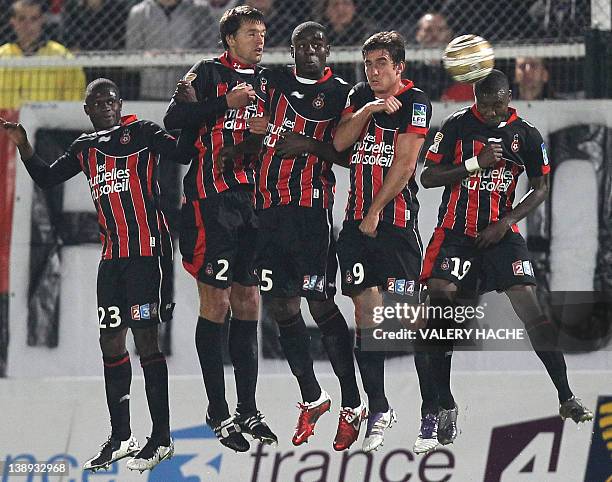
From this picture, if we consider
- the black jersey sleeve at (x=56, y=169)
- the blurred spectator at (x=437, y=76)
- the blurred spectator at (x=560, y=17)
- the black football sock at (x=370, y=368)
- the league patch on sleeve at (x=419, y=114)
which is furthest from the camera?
the blurred spectator at (x=560, y=17)

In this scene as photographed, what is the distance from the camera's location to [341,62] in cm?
1114

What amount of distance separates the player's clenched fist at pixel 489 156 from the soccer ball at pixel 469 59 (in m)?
0.44

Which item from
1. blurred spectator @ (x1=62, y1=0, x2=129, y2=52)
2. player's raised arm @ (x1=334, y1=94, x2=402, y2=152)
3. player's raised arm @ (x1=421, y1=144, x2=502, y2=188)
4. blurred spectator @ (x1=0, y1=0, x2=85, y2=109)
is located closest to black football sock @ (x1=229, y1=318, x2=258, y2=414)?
player's raised arm @ (x1=334, y1=94, x2=402, y2=152)

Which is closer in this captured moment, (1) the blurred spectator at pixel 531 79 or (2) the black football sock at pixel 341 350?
(2) the black football sock at pixel 341 350

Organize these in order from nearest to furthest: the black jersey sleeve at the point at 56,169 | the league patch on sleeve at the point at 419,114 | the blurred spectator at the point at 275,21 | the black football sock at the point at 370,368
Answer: the league patch on sleeve at the point at 419,114, the black football sock at the point at 370,368, the black jersey sleeve at the point at 56,169, the blurred spectator at the point at 275,21

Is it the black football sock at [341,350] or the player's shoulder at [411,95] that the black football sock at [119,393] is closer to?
the black football sock at [341,350]

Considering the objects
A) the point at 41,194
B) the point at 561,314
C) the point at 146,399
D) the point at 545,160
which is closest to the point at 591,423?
the point at 561,314

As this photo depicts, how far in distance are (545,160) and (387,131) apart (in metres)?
0.96

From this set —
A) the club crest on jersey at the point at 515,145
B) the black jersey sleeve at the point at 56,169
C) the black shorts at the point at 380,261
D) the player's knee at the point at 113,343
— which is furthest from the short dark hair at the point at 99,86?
the club crest on jersey at the point at 515,145

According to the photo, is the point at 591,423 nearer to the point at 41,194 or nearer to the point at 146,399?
the point at 146,399

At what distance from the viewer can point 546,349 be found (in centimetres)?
988

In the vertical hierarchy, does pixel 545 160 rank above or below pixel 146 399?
A: above

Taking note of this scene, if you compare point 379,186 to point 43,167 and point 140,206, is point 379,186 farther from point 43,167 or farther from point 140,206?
point 43,167

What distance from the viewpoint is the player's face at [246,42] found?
968cm
